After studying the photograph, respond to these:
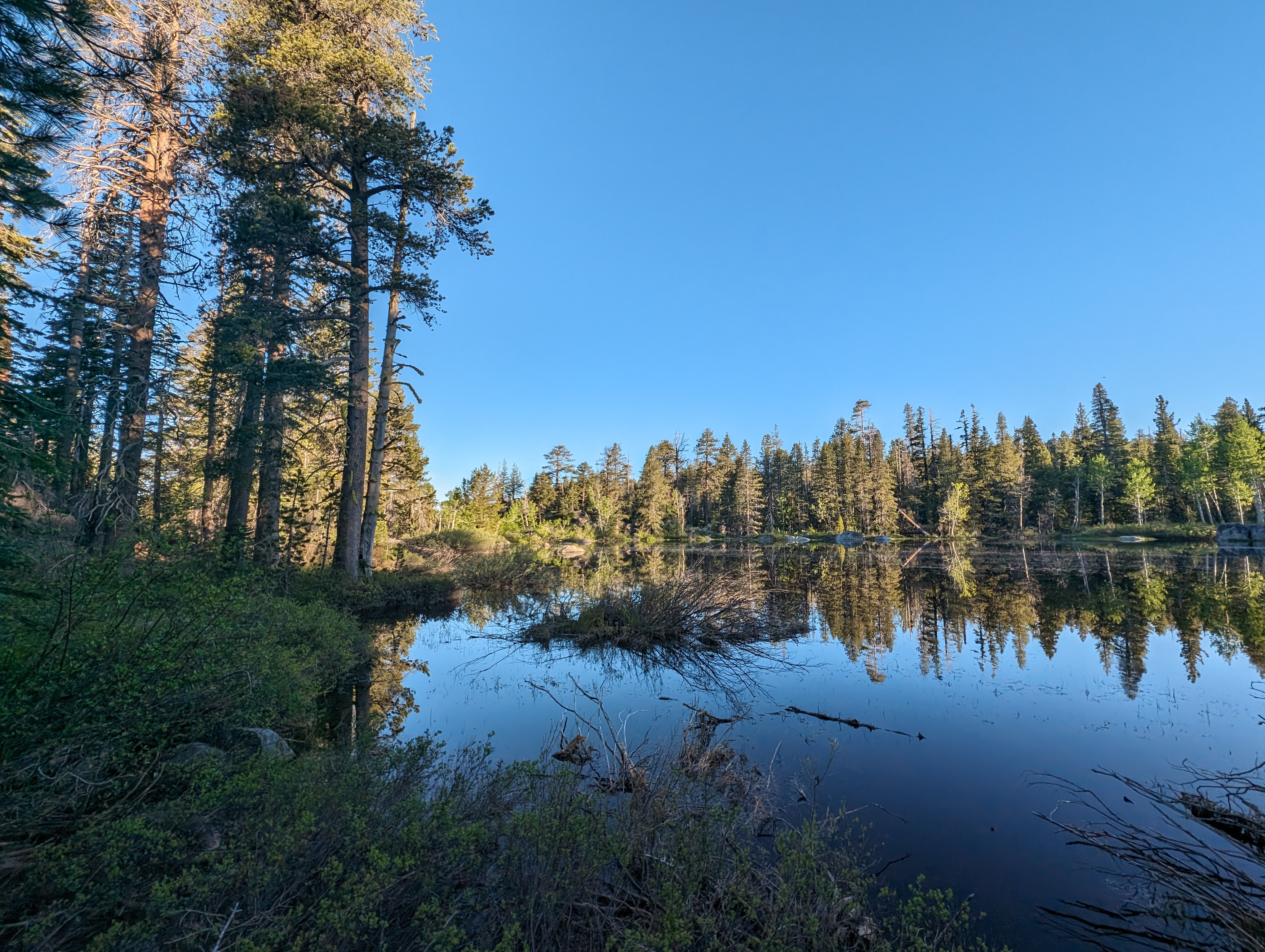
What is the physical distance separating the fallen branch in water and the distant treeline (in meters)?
33.7

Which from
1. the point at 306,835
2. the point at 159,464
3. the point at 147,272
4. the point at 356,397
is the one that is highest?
the point at 147,272

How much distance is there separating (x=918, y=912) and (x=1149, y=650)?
36.0 ft

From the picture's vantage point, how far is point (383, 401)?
48.5 feet

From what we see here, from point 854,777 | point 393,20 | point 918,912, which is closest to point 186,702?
point 918,912

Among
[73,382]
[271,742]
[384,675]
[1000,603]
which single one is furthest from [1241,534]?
[73,382]

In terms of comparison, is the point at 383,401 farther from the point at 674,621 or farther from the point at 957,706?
the point at 957,706

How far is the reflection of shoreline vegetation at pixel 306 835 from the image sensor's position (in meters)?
2.27

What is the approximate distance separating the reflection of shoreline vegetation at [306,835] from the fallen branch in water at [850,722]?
2.34 metres

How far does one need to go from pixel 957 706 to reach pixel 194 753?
8.75 meters

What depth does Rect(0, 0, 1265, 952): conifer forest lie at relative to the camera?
2.64 metres

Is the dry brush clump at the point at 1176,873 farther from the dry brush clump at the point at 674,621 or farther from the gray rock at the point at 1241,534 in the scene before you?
the gray rock at the point at 1241,534

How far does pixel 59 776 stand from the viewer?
251 cm

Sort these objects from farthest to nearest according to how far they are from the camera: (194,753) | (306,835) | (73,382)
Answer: (73,382) → (194,753) → (306,835)

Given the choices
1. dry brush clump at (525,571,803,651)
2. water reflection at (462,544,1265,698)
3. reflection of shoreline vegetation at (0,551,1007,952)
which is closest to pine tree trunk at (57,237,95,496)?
reflection of shoreline vegetation at (0,551,1007,952)
